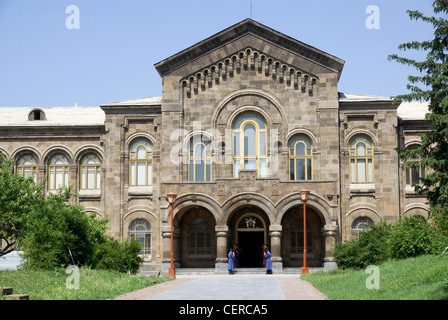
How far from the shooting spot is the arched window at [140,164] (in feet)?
147

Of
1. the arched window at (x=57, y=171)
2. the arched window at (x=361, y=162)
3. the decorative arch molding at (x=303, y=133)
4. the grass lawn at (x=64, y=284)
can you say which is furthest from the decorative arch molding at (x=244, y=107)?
the grass lawn at (x=64, y=284)

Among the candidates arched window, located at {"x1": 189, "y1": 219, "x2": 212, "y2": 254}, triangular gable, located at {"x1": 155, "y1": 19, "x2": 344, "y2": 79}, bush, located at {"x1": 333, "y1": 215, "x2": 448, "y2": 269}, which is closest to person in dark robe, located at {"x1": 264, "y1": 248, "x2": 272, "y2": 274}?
arched window, located at {"x1": 189, "y1": 219, "x2": 212, "y2": 254}

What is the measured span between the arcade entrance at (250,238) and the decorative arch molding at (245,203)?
2.60m

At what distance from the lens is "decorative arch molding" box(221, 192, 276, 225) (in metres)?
40.7

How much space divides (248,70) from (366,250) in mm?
16757

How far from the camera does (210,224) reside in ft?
143

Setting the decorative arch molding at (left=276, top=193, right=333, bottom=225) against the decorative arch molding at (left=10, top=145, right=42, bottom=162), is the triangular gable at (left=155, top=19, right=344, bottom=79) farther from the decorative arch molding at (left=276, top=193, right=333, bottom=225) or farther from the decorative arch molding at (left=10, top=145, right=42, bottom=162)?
the decorative arch molding at (left=10, top=145, right=42, bottom=162)

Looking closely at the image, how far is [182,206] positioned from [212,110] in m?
6.92

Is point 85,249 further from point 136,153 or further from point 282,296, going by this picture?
point 136,153

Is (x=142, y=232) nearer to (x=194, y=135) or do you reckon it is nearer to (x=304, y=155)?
(x=194, y=135)

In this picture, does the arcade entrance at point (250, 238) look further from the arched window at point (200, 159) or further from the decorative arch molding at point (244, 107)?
the decorative arch molding at point (244, 107)

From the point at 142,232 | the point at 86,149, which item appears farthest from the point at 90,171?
the point at 142,232

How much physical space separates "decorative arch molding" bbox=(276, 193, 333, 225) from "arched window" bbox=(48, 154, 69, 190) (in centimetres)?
1566
